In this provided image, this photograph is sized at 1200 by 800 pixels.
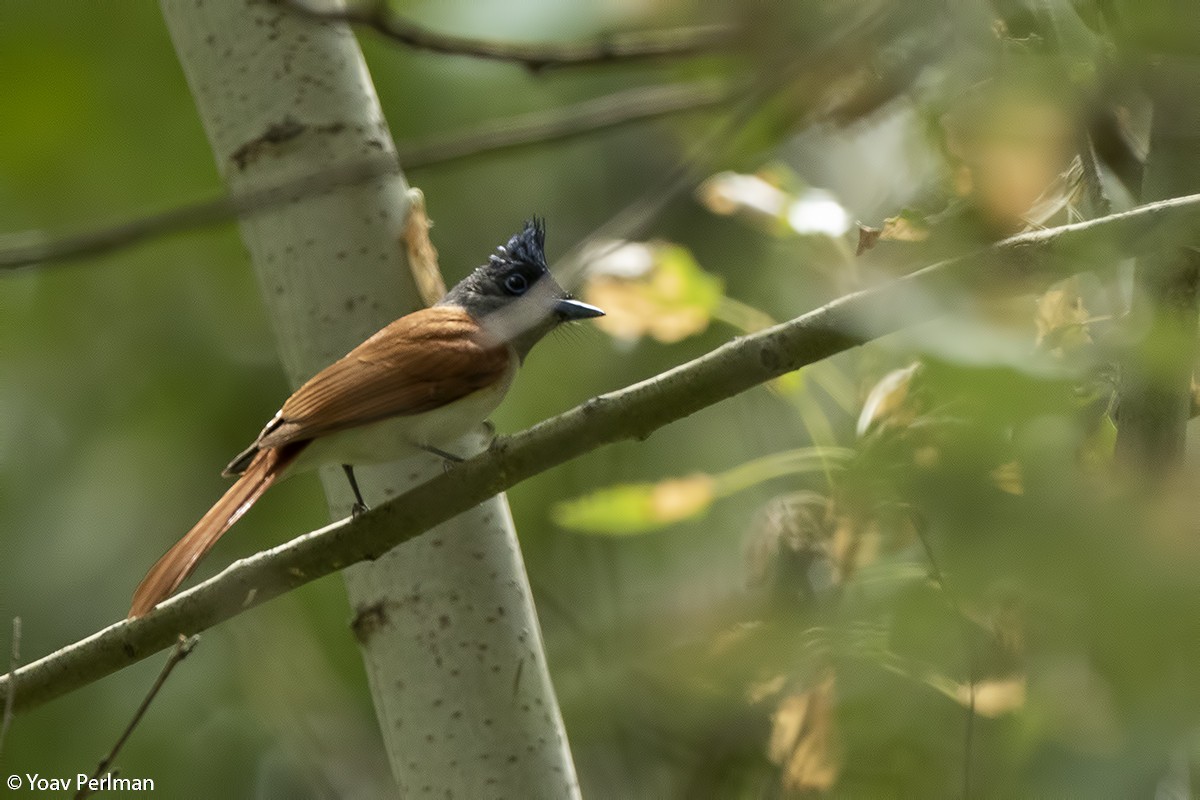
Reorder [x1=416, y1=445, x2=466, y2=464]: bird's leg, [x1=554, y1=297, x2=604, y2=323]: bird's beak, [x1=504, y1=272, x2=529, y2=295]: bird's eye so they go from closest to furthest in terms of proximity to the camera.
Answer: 1. [x1=416, y1=445, x2=466, y2=464]: bird's leg
2. [x1=554, y1=297, x2=604, y2=323]: bird's beak
3. [x1=504, y1=272, x2=529, y2=295]: bird's eye

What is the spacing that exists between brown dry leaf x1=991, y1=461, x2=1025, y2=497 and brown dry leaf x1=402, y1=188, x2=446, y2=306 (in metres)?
1.91

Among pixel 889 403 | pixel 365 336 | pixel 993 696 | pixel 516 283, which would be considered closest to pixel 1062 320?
pixel 889 403

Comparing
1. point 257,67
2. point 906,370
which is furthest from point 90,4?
point 906,370

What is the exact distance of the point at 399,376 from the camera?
8.75ft

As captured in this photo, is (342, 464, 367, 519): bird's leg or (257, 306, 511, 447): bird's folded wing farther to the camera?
(342, 464, 367, 519): bird's leg

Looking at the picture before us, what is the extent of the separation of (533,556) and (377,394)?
1996 mm

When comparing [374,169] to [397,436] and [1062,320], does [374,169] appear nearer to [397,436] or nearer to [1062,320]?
[1062,320]

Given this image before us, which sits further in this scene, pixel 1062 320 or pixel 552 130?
pixel 1062 320

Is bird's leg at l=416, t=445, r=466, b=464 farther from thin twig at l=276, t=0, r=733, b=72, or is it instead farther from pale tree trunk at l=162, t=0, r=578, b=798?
thin twig at l=276, t=0, r=733, b=72

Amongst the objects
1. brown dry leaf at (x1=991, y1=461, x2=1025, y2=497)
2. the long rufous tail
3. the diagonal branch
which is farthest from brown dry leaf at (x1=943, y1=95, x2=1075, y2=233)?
the long rufous tail

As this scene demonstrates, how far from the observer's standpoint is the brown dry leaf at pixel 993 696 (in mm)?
1219

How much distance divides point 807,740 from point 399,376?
1.47 metres

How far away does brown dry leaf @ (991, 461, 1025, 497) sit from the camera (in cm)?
94

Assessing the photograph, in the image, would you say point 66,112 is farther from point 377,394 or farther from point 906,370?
point 906,370
